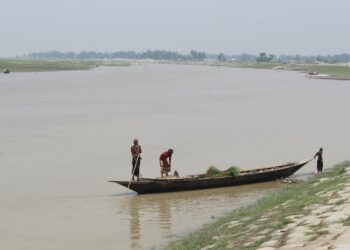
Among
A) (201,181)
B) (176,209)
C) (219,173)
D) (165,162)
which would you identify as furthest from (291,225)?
(165,162)

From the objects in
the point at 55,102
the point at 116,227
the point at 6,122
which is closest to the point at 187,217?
the point at 116,227

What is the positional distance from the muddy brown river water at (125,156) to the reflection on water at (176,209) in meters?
0.03

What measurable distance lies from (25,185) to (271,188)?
8938 millimetres

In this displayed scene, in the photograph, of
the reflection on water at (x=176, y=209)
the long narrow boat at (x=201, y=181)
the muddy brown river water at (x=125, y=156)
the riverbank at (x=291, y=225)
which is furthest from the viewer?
the long narrow boat at (x=201, y=181)

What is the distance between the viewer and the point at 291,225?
1041cm

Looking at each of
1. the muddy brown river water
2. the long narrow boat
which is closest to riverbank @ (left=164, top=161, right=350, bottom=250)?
the muddy brown river water

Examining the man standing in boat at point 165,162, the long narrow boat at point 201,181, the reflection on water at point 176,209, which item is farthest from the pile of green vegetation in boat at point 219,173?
the man standing in boat at point 165,162

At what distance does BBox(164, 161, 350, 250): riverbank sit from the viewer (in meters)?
8.85

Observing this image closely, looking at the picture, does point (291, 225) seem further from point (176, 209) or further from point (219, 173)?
point (219, 173)

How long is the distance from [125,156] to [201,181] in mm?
8552

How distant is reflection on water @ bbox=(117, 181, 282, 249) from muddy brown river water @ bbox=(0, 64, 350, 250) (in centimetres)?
3

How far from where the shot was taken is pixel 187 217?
634 inches

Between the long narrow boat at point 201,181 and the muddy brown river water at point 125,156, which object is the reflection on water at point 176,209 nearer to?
the muddy brown river water at point 125,156

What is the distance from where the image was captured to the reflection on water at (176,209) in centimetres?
1441
